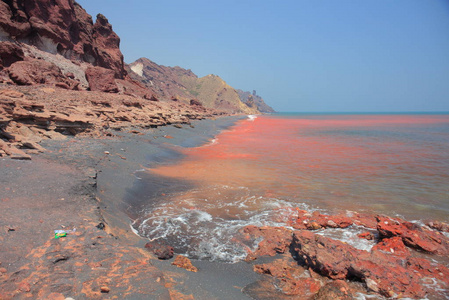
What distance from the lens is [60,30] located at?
26.6m

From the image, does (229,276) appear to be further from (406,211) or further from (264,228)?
(406,211)

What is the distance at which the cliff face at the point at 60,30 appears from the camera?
22239mm

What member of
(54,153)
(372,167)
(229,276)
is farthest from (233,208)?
(372,167)

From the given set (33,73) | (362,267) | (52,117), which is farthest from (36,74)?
(362,267)

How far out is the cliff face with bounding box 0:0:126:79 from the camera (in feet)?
73.0

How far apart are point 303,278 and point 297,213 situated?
8.59ft

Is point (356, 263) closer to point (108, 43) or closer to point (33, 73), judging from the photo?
point (33, 73)

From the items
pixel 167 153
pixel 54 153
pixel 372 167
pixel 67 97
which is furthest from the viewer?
pixel 67 97

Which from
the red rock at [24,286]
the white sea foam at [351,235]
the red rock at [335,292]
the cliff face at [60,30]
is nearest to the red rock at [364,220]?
the white sea foam at [351,235]

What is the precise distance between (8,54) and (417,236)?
24403 mm

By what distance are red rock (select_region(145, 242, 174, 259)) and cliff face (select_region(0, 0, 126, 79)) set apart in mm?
26559

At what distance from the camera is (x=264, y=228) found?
518 centimetres

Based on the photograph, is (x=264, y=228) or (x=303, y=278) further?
(x=264, y=228)

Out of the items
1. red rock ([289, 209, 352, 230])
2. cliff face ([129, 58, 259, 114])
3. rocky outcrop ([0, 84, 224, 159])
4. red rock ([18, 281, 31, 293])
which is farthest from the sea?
cliff face ([129, 58, 259, 114])
